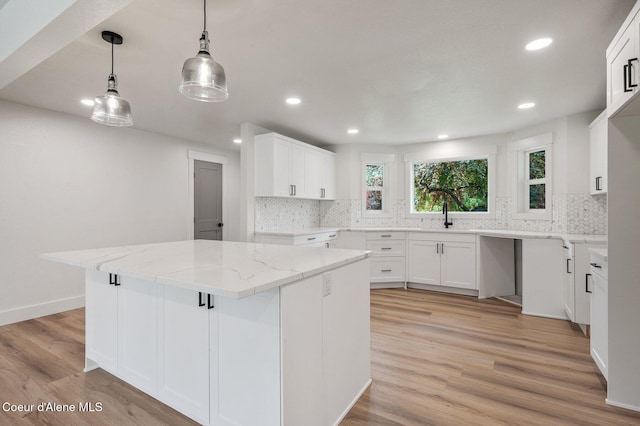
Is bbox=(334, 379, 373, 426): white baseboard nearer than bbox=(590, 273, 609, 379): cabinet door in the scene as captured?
Yes

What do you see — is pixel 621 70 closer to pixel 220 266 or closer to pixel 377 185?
pixel 220 266

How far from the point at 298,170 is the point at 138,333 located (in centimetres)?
303

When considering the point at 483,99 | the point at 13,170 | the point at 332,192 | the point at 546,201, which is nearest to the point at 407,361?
the point at 483,99

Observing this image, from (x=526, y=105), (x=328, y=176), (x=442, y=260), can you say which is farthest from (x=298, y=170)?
(x=526, y=105)

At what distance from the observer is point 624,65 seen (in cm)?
169

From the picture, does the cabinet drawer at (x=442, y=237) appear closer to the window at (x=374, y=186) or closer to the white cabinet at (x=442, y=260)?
the white cabinet at (x=442, y=260)

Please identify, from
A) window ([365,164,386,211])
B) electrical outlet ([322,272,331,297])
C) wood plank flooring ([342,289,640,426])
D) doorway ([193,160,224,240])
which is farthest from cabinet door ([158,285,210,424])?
window ([365,164,386,211])

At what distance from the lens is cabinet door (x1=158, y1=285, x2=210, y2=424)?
1.67m

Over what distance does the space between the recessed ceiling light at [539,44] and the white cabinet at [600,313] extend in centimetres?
148

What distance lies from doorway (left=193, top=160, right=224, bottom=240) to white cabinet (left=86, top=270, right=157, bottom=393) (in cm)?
318

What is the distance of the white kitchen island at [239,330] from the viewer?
1.41 m

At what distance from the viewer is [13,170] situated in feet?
11.3

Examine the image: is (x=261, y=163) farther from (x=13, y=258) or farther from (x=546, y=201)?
(x=546, y=201)

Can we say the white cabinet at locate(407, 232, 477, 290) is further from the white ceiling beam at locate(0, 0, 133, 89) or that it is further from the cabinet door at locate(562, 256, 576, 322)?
the white ceiling beam at locate(0, 0, 133, 89)
